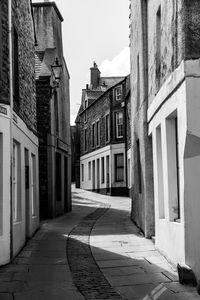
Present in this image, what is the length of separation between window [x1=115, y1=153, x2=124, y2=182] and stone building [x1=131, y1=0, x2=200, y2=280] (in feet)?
76.1

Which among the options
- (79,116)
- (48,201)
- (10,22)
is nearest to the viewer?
(10,22)

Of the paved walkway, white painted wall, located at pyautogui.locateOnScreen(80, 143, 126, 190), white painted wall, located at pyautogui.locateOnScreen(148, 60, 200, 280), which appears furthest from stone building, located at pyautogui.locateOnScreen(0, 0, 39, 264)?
white painted wall, located at pyautogui.locateOnScreen(80, 143, 126, 190)

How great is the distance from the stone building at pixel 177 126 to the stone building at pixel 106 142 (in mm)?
22142

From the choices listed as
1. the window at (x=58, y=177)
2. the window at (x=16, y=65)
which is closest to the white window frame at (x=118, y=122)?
the window at (x=58, y=177)

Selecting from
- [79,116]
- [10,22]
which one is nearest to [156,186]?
[10,22]

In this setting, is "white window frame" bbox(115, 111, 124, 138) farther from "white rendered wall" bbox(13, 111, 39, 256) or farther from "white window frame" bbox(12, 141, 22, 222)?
"white window frame" bbox(12, 141, 22, 222)

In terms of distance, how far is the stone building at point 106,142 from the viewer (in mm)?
35969

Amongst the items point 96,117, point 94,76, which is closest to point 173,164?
point 96,117

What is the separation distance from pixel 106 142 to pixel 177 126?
89.6 ft

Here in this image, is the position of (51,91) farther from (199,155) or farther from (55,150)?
(199,155)

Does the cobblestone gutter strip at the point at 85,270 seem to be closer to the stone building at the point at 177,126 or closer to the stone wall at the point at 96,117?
the stone building at the point at 177,126

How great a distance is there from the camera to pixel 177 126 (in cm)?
1021

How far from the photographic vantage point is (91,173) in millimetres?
41906

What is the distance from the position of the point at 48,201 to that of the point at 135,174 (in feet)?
14.3
